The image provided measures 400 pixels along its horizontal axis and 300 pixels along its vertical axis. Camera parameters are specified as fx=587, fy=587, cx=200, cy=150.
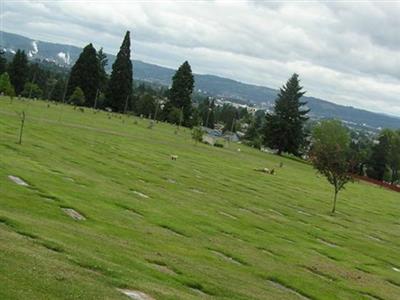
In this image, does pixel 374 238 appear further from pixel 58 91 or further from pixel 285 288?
pixel 58 91

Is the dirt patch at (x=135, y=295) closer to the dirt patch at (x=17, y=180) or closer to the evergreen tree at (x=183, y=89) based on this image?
the dirt patch at (x=17, y=180)

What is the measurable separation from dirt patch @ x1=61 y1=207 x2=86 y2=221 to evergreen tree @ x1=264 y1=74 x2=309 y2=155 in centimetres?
9242

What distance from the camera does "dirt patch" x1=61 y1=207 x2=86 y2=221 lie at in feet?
76.6

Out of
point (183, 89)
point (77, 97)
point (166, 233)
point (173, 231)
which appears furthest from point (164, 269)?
point (183, 89)

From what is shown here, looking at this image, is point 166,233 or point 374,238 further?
point 374,238

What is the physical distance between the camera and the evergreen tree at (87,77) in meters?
129

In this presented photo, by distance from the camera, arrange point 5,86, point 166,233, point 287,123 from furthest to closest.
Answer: point 287,123
point 5,86
point 166,233

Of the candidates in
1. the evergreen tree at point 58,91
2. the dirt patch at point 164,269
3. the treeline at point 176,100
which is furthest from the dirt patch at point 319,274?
the evergreen tree at point 58,91

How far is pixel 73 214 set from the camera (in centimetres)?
2381

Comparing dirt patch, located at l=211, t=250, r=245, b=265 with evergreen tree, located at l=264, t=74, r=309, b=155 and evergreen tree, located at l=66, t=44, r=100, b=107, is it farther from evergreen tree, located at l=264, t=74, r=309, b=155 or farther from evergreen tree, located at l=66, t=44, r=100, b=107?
evergreen tree, located at l=66, t=44, r=100, b=107

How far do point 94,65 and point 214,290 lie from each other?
4669 inches

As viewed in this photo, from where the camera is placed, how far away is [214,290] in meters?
17.1

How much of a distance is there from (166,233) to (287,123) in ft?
303

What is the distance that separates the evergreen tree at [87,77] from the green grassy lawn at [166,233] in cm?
7221
